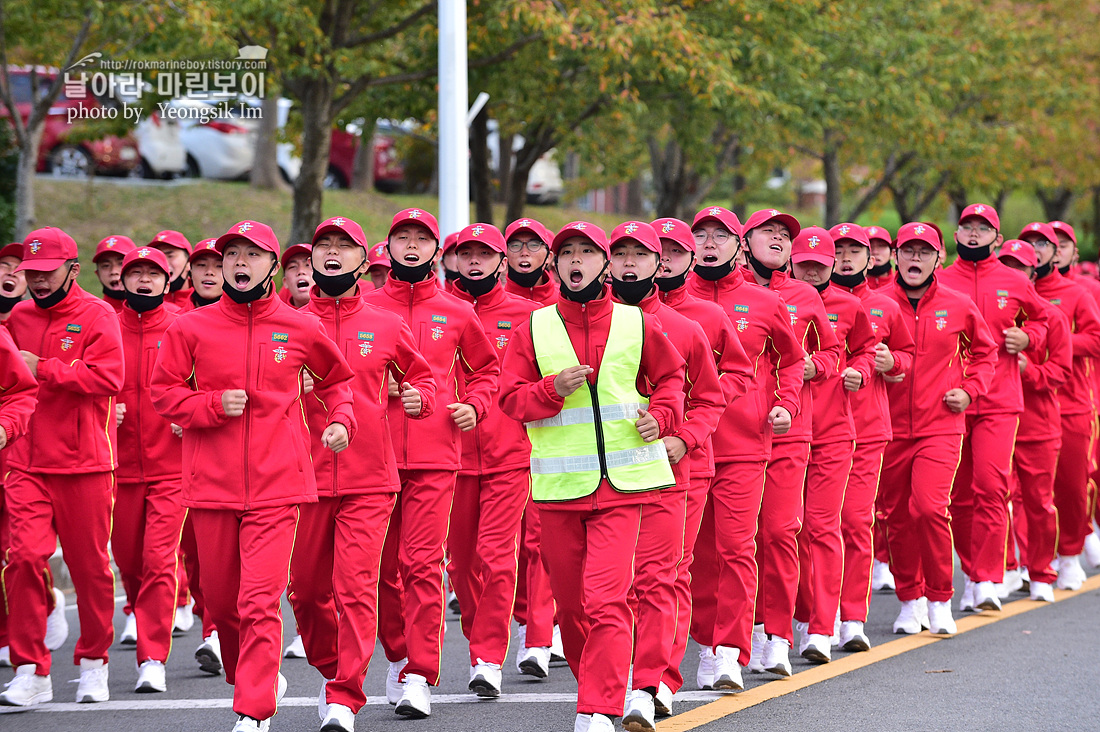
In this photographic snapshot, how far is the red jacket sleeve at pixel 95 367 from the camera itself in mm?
7426

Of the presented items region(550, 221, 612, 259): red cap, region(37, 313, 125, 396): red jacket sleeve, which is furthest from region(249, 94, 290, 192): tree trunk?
region(550, 221, 612, 259): red cap

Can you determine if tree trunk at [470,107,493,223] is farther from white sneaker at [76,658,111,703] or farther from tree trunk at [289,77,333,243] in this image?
white sneaker at [76,658,111,703]

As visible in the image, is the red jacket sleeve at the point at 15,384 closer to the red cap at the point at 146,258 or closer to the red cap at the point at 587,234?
the red cap at the point at 146,258

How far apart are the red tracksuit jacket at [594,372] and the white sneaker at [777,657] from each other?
181cm

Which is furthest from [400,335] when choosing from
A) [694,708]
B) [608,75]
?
[608,75]

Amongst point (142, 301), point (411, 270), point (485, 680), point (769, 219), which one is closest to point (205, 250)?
point (142, 301)

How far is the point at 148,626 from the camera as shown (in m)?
7.64

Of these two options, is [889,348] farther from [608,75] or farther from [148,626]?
[608,75]

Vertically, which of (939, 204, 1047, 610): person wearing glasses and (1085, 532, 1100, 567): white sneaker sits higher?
(939, 204, 1047, 610): person wearing glasses

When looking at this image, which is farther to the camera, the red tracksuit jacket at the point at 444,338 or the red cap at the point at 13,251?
the red cap at the point at 13,251

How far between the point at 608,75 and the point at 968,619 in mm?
9325

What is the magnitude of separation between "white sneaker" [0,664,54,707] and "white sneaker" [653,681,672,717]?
10.6ft

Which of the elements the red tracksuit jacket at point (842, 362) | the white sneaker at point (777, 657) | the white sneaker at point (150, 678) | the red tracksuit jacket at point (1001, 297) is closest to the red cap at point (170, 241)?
the white sneaker at point (150, 678)

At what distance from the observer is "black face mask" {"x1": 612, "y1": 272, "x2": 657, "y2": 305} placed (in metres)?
6.50
